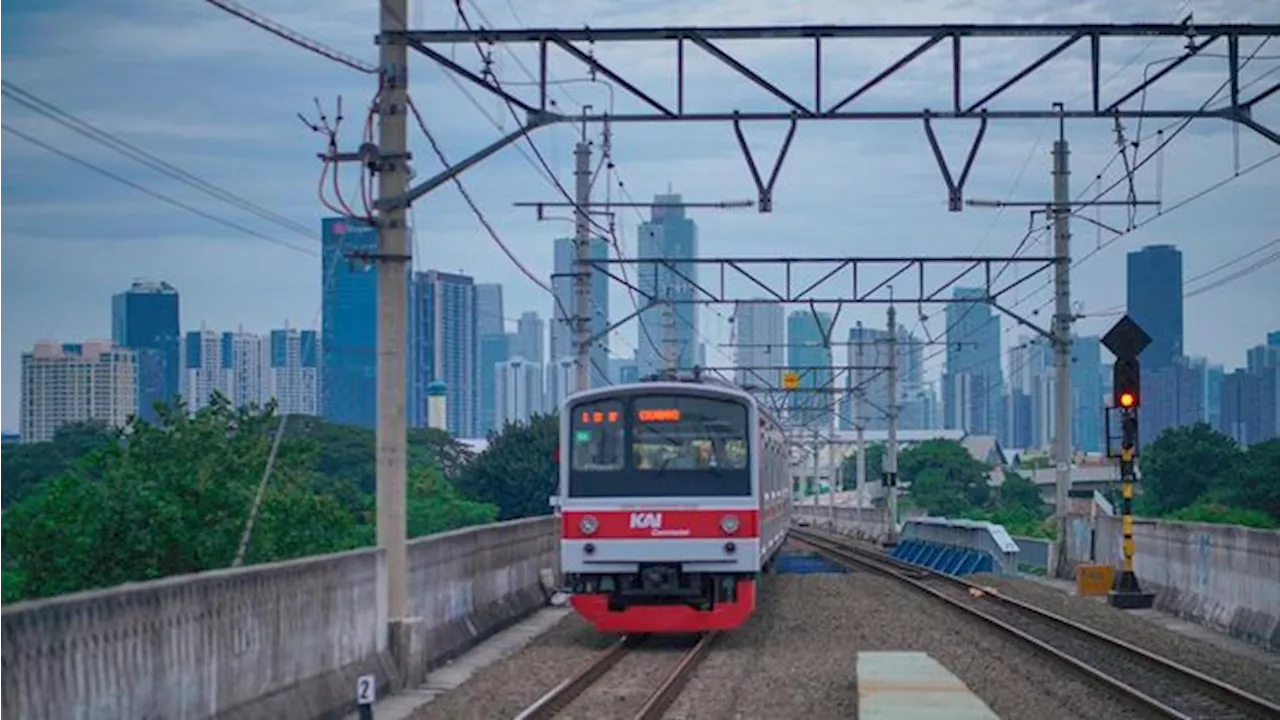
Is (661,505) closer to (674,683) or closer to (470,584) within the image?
(470,584)

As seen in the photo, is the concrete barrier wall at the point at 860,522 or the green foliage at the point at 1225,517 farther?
the concrete barrier wall at the point at 860,522

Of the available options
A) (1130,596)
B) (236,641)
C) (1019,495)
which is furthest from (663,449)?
(1019,495)

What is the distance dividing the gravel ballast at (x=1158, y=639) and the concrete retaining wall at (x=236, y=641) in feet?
27.2

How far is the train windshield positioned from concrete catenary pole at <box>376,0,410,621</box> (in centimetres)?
456

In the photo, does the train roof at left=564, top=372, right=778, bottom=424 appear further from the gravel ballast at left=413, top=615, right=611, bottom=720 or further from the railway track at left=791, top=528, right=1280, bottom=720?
the railway track at left=791, top=528, right=1280, bottom=720

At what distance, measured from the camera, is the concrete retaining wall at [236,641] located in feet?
37.2

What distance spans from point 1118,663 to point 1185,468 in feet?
249

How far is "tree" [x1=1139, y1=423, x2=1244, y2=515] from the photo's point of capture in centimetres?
9319

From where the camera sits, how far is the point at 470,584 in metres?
23.5

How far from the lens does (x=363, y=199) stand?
19.4 m

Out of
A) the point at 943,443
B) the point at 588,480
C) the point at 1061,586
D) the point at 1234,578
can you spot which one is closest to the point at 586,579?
the point at 588,480

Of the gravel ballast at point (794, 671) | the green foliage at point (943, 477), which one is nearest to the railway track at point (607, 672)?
the gravel ballast at point (794, 671)

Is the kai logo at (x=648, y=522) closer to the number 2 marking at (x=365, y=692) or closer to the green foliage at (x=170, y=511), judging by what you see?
the number 2 marking at (x=365, y=692)

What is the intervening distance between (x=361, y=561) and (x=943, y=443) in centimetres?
12814
